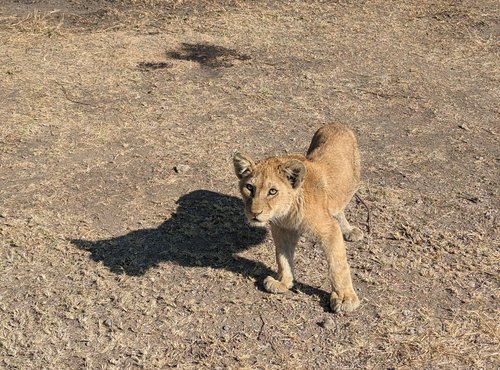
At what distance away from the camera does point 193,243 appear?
5.87 m

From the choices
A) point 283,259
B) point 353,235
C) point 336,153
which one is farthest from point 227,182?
point 283,259

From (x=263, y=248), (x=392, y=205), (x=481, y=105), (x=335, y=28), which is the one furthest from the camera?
(x=335, y=28)

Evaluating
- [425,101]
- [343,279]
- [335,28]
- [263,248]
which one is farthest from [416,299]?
[335,28]

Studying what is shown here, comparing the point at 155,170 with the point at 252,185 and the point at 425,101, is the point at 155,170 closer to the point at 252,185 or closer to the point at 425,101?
the point at 252,185

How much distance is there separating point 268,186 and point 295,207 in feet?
1.00

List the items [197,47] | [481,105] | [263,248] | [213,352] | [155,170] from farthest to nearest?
[197,47]
[481,105]
[155,170]
[263,248]
[213,352]

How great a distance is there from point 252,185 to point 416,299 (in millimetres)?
1603

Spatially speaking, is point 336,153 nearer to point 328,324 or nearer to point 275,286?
point 275,286

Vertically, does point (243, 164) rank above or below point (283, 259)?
above

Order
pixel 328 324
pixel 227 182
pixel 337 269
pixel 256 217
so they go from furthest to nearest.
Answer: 1. pixel 227 182
2. pixel 337 269
3. pixel 328 324
4. pixel 256 217

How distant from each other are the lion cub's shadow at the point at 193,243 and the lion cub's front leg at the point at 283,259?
4.5 inches

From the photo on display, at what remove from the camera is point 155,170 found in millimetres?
7020

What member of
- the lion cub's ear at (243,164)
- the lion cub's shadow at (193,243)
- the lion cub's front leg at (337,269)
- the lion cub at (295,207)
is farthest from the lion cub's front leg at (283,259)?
the lion cub's ear at (243,164)

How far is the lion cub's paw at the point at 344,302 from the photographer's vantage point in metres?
4.95
